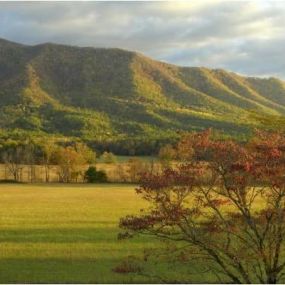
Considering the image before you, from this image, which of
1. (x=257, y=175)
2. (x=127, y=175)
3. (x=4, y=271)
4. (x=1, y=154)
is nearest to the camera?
(x=257, y=175)

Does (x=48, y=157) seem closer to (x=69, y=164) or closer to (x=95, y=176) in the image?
(x=69, y=164)

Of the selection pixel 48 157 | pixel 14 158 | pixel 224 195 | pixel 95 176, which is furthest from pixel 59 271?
pixel 14 158

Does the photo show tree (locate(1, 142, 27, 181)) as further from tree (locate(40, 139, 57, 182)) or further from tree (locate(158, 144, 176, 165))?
tree (locate(158, 144, 176, 165))

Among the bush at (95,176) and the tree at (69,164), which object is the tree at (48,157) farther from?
the bush at (95,176)

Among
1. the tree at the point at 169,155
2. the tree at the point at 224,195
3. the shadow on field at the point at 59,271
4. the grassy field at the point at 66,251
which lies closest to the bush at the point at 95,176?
the grassy field at the point at 66,251

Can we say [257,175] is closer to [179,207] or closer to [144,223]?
[179,207]

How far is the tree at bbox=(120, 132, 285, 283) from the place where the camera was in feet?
34.0

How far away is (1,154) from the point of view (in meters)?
128

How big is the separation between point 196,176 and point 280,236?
70.6 inches

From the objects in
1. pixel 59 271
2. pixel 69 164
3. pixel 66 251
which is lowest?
pixel 69 164

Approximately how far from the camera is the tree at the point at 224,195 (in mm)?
10367

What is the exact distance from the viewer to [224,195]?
1059 cm

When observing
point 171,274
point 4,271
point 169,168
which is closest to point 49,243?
point 4,271

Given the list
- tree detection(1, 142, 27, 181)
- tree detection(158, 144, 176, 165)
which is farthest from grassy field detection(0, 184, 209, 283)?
tree detection(1, 142, 27, 181)
